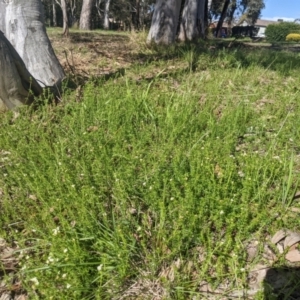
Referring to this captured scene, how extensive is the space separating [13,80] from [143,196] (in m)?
2.21

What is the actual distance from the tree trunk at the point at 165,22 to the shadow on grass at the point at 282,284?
7.01 meters

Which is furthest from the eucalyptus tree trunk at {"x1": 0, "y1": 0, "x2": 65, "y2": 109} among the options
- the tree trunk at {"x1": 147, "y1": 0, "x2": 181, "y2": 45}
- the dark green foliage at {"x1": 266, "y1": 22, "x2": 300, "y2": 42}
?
the dark green foliage at {"x1": 266, "y1": 22, "x2": 300, "y2": 42}

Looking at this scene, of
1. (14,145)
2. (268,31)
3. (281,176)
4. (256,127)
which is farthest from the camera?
(268,31)

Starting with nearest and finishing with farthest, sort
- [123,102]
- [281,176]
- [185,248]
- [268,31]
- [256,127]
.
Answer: [185,248] → [281,176] → [256,127] → [123,102] → [268,31]

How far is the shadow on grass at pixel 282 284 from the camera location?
1.42 meters

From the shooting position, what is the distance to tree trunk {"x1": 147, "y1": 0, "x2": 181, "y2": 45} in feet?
25.1

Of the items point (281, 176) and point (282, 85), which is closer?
point (281, 176)

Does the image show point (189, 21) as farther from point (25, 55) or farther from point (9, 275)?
point (9, 275)

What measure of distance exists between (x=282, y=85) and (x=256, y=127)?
1.77 meters

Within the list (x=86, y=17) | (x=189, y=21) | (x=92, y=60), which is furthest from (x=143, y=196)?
(x=86, y=17)

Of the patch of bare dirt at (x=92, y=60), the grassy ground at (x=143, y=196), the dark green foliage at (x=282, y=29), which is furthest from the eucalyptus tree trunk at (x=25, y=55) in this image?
the dark green foliage at (x=282, y=29)

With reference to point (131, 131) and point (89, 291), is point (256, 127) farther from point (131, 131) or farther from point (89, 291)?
point (89, 291)

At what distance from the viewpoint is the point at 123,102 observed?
10.8 ft

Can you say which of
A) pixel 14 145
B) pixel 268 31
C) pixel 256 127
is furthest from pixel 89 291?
pixel 268 31
